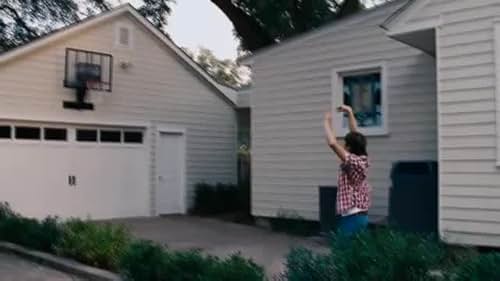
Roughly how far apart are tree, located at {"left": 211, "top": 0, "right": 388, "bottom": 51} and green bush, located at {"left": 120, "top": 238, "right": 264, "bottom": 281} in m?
13.4

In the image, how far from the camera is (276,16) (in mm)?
19797

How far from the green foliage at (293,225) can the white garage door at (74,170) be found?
3826 millimetres

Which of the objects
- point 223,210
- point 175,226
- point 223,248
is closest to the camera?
point 223,248

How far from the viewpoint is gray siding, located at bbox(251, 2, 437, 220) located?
11.4 m

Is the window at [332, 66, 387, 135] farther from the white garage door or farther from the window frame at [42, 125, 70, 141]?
the window frame at [42, 125, 70, 141]

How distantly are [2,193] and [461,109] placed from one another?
9391mm

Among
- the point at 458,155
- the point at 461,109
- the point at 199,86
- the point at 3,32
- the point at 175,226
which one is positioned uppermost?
the point at 3,32

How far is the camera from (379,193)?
39.0ft

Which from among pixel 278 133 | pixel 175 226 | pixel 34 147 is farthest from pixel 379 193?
pixel 34 147

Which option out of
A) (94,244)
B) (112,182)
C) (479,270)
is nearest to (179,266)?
(94,244)

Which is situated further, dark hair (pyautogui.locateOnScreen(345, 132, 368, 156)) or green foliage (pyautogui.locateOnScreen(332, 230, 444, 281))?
dark hair (pyautogui.locateOnScreen(345, 132, 368, 156))

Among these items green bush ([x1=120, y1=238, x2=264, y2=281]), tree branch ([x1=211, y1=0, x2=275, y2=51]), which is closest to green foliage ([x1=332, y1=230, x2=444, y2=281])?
green bush ([x1=120, y1=238, x2=264, y2=281])

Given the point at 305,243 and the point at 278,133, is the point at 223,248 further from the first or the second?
the point at 278,133

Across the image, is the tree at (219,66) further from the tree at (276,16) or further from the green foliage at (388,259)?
the green foliage at (388,259)
